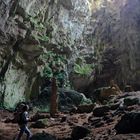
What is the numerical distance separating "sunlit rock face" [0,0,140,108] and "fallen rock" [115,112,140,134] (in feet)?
46.5

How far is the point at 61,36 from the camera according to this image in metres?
32.8

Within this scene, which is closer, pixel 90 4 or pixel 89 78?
pixel 89 78

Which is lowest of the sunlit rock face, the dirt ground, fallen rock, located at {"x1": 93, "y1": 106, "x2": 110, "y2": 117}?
the dirt ground

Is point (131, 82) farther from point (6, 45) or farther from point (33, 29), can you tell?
point (6, 45)

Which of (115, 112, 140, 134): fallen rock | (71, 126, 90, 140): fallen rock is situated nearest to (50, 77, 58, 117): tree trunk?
(71, 126, 90, 140): fallen rock

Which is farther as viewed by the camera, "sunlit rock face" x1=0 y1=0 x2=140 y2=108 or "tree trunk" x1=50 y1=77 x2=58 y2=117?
"sunlit rock face" x1=0 y1=0 x2=140 y2=108

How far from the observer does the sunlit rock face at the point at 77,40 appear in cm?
2703

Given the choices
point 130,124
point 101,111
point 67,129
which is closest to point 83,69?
point 101,111

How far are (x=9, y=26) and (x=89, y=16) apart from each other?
13.1m

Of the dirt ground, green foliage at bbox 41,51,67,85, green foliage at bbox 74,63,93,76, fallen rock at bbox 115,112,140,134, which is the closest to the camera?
fallen rock at bbox 115,112,140,134

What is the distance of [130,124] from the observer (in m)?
12.8

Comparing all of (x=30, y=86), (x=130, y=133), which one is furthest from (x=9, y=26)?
(x=130, y=133)

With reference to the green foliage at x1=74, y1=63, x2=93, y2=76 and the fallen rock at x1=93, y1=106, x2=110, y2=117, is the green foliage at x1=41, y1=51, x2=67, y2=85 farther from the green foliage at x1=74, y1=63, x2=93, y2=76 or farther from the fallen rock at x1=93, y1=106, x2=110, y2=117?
the fallen rock at x1=93, y1=106, x2=110, y2=117

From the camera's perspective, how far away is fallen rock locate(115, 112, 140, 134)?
12.7 m
